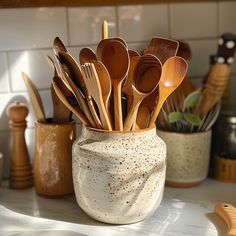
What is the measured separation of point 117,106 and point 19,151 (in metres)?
0.30

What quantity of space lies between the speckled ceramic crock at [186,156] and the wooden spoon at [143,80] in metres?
0.19

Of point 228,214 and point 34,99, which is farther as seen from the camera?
point 34,99

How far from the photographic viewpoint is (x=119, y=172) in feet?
2.53

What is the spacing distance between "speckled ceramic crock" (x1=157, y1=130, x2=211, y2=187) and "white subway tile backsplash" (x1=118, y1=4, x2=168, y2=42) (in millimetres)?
247

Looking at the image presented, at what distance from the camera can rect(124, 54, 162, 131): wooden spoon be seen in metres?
0.77

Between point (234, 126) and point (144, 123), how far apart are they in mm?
279

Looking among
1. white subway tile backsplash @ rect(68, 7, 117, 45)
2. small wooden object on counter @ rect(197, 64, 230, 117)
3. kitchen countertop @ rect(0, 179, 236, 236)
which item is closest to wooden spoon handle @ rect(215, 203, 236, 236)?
kitchen countertop @ rect(0, 179, 236, 236)

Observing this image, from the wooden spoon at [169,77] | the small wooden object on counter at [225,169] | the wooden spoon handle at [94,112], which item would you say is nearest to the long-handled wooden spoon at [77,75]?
the wooden spoon handle at [94,112]

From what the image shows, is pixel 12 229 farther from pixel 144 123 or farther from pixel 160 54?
pixel 160 54

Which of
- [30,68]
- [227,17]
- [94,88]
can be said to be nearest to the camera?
[94,88]

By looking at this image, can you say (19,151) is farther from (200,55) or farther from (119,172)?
(200,55)

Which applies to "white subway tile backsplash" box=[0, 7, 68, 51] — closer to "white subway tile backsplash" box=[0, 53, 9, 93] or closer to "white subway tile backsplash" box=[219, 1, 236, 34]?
"white subway tile backsplash" box=[0, 53, 9, 93]

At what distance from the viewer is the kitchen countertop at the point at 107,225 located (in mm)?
801

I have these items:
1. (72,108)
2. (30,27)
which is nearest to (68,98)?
(72,108)
